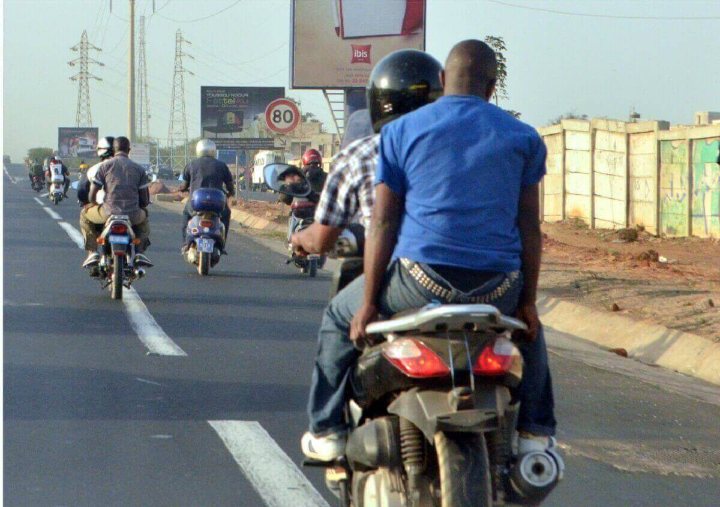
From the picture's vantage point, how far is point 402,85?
428 cm

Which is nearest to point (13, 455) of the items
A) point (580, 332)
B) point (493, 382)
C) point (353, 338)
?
point (353, 338)

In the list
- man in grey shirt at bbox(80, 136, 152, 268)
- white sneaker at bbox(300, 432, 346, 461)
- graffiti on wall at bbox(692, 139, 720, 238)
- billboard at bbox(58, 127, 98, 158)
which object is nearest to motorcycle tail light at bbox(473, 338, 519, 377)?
white sneaker at bbox(300, 432, 346, 461)

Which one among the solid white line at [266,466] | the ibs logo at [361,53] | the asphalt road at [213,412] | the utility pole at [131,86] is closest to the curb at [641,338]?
the asphalt road at [213,412]

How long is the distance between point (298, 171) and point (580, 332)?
6.67 m

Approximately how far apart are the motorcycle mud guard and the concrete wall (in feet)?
54.3

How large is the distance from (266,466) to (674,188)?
54.8ft

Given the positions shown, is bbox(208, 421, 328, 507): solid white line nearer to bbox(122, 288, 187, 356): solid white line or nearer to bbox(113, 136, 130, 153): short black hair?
bbox(122, 288, 187, 356): solid white line

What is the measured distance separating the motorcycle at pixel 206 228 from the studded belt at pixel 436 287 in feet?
36.1

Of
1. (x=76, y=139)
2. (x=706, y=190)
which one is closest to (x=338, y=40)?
(x=706, y=190)

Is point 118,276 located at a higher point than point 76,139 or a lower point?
lower

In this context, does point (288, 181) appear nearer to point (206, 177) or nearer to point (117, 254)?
point (117, 254)

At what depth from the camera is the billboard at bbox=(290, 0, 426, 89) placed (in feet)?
101

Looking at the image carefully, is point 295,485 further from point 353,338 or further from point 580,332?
point 580,332

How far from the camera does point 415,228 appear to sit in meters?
3.61
